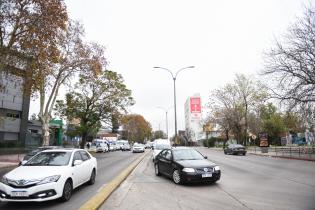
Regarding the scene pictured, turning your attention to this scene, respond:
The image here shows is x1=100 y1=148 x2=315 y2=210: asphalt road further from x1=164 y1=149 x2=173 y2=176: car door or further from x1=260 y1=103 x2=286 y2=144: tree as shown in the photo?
x1=260 y1=103 x2=286 y2=144: tree

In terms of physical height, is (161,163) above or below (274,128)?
below

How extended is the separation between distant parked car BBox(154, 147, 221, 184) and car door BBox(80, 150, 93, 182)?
10.5ft

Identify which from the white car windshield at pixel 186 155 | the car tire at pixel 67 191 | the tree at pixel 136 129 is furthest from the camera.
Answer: the tree at pixel 136 129

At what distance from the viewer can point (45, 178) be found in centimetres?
820

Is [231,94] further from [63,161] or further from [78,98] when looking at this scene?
[63,161]

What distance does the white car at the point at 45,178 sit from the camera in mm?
7883

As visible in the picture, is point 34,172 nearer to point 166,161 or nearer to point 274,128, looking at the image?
point 166,161

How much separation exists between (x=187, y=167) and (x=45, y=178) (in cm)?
507

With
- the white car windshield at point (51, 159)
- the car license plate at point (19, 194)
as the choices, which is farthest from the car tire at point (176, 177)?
the car license plate at point (19, 194)

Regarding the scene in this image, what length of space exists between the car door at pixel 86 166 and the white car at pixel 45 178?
17 centimetres

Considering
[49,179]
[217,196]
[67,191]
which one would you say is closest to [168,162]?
[217,196]

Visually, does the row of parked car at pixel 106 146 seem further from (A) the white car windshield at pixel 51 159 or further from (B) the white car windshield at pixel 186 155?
(A) the white car windshield at pixel 51 159

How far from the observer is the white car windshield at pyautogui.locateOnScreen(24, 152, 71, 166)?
9555mm

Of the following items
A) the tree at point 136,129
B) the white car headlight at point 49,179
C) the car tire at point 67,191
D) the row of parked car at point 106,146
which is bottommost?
the car tire at point 67,191
